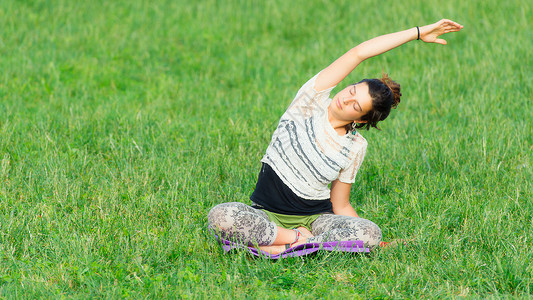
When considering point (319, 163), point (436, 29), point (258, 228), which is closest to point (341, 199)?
point (319, 163)

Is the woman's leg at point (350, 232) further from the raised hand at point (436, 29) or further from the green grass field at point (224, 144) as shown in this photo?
the raised hand at point (436, 29)

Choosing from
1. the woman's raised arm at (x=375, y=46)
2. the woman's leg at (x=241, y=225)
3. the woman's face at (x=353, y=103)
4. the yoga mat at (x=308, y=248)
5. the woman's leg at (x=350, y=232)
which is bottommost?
the yoga mat at (x=308, y=248)

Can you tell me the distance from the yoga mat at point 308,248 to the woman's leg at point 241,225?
53mm

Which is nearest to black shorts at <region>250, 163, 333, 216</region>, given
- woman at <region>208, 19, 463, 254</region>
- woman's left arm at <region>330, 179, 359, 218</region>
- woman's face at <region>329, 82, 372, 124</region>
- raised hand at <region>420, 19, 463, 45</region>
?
woman at <region>208, 19, 463, 254</region>

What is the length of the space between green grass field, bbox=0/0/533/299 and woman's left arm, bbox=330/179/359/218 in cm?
33

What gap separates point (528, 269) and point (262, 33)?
6.96m

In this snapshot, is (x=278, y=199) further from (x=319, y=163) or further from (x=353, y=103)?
(x=353, y=103)

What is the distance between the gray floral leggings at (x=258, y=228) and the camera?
396 cm

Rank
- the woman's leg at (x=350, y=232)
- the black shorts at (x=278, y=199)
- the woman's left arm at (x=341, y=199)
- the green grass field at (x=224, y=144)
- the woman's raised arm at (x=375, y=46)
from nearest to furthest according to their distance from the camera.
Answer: the green grass field at (x=224, y=144) < the woman's raised arm at (x=375, y=46) < the woman's leg at (x=350, y=232) < the black shorts at (x=278, y=199) < the woman's left arm at (x=341, y=199)

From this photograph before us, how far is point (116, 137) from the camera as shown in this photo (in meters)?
5.96

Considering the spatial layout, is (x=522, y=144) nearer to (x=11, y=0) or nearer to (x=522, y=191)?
(x=522, y=191)

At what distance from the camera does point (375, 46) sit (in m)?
3.91

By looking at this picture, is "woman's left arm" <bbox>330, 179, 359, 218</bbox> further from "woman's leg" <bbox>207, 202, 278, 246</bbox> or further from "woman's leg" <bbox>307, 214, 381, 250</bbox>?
"woman's leg" <bbox>207, 202, 278, 246</bbox>

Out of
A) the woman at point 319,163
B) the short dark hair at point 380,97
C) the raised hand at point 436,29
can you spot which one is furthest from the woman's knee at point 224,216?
the raised hand at point 436,29
